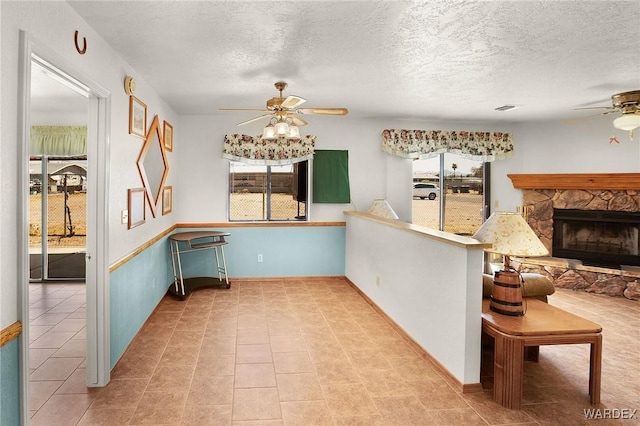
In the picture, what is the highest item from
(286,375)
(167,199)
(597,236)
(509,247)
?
(167,199)

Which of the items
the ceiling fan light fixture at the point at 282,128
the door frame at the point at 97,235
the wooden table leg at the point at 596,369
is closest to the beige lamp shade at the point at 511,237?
the wooden table leg at the point at 596,369

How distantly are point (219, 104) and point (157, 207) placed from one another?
1476 millimetres

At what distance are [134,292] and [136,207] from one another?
758mm

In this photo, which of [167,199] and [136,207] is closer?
[136,207]

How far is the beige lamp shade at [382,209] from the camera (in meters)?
5.48

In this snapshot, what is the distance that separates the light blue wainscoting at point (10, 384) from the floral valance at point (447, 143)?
5.05 meters

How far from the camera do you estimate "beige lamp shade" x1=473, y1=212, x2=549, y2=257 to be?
2.60 m

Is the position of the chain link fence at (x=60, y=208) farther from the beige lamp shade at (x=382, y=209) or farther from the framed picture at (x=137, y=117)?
the beige lamp shade at (x=382, y=209)

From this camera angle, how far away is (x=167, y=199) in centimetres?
491

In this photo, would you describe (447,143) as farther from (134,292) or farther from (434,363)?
(134,292)

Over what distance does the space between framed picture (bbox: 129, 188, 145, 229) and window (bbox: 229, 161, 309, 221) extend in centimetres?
208

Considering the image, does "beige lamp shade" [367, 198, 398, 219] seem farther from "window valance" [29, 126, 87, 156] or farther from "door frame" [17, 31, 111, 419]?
"window valance" [29, 126, 87, 156]

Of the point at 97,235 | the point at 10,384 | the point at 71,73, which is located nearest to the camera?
the point at 10,384

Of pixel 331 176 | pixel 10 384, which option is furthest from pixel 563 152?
pixel 10 384
